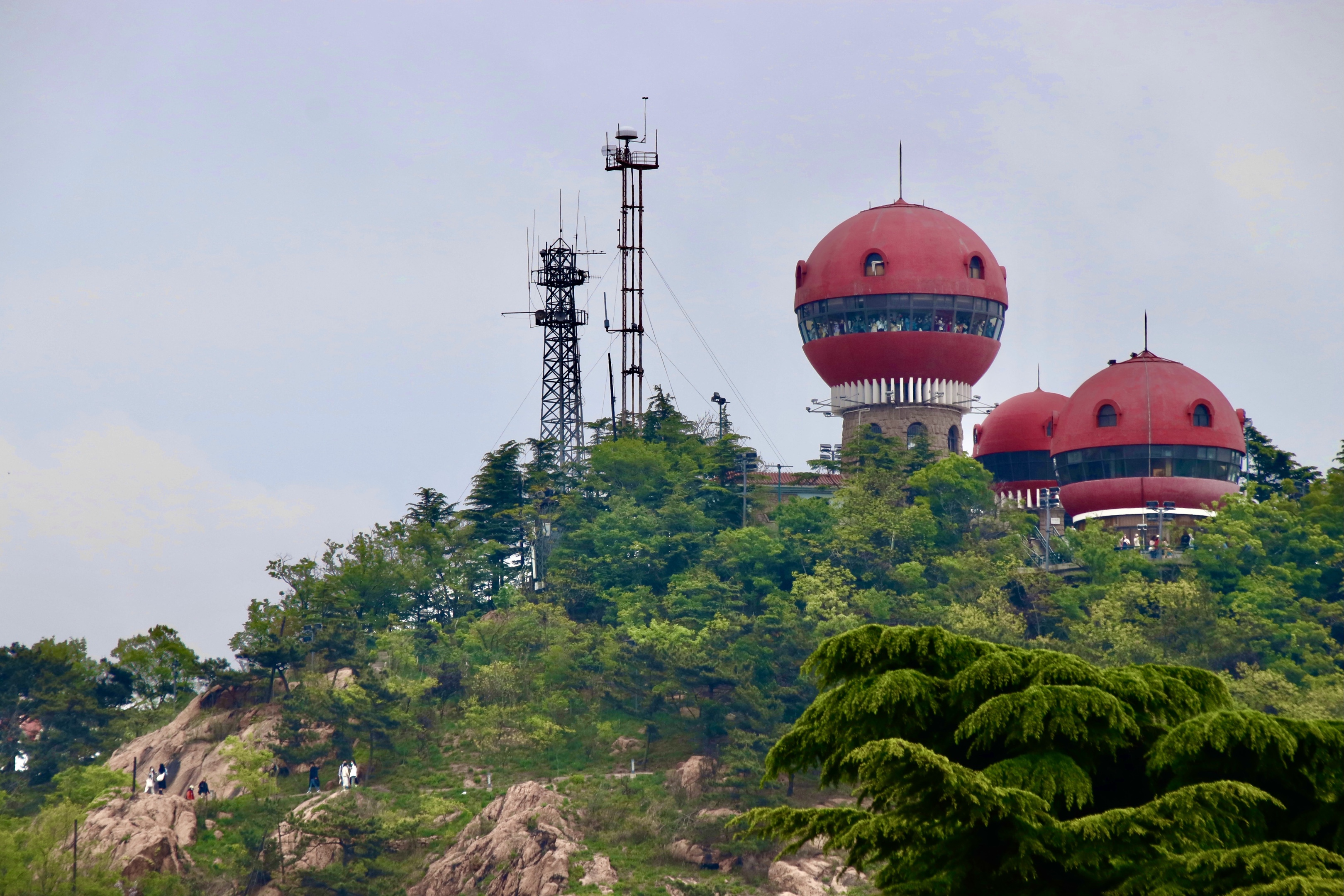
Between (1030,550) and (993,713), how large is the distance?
5474cm

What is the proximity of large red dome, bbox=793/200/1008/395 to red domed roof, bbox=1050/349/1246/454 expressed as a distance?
225 inches

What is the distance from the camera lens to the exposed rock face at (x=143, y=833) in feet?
182

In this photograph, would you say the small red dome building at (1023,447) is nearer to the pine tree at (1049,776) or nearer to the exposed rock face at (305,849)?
the exposed rock face at (305,849)

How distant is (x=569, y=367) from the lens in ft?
271

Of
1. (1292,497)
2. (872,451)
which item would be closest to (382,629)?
(872,451)

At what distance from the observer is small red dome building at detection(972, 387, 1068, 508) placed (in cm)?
8181

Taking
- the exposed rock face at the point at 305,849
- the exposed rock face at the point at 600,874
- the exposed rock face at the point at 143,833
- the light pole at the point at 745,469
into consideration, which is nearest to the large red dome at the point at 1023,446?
the light pole at the point at 745,469

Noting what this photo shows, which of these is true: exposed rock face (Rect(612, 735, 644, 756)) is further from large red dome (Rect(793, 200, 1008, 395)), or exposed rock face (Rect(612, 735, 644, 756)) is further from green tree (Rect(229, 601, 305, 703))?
large red dome (Rect(793, 200, 1008, 395))

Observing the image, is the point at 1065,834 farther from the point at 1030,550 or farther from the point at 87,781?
the point at 1030,550

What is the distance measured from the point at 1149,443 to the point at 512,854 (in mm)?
31927

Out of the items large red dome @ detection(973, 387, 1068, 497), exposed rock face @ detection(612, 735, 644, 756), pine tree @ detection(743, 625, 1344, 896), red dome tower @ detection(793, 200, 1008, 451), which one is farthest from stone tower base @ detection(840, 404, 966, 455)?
pine tree @ detection(743, 625, 1344, 896)

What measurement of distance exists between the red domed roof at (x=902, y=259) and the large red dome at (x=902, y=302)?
0.04 metres

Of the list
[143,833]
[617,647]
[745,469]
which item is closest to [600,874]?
[617,647]

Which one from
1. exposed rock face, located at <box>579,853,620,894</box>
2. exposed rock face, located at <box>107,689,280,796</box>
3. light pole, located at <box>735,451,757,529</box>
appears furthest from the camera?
light pole, located at <box>735,451,757,529</box>
